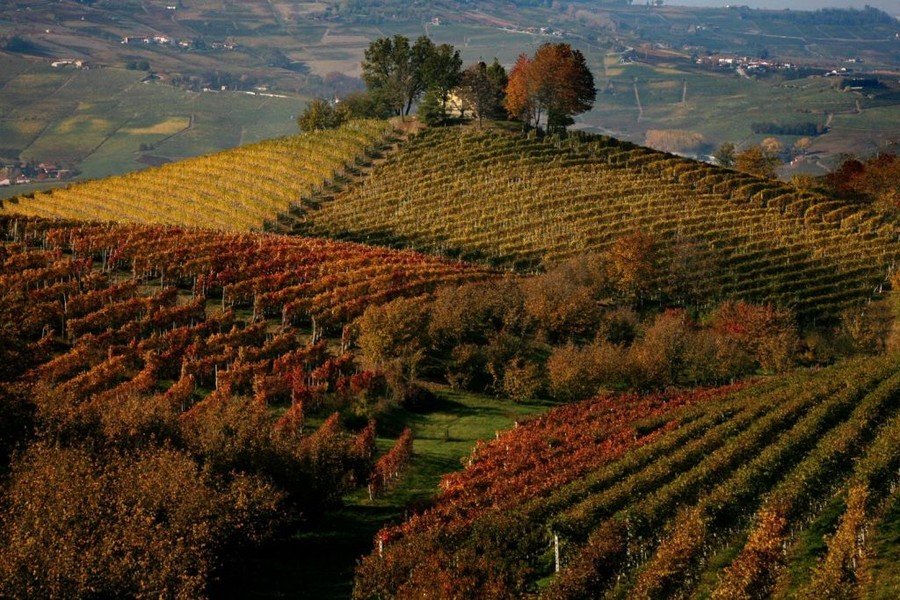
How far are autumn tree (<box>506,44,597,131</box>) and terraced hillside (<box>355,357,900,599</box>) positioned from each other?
6988 cm

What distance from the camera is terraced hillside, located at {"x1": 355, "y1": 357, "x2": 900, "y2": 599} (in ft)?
115

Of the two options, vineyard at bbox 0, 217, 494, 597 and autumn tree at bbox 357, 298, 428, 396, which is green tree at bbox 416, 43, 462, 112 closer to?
vineyard at bbox 0, 217, 494, 597

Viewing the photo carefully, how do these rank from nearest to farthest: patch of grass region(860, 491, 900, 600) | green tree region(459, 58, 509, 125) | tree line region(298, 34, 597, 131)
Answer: patch of grass region(860, 491, 900, 600) < tree line region(298, 34, 597, 131) < green tree region(459, 58, 509, 125)

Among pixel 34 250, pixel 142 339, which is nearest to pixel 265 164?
pixel 34 250

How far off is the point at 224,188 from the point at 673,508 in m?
79.5

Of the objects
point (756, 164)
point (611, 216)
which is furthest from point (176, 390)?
point (756, 164)

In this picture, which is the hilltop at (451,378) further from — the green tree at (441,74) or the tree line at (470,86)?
the green tree at (441,74)

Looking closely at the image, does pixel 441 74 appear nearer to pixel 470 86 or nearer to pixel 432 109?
pixel 470 86

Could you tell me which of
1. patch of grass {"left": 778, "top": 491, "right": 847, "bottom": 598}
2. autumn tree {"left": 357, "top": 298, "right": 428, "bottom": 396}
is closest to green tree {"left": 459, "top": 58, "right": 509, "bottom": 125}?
autumn tree {"left": 357, "top": 298, "right": 428, "bottom": 396}

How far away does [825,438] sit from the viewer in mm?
47562

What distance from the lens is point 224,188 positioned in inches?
4289

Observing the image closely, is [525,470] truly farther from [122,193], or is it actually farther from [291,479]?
[122,193]

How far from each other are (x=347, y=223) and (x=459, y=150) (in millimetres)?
23316

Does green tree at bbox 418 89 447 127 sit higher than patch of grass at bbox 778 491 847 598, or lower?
higher
